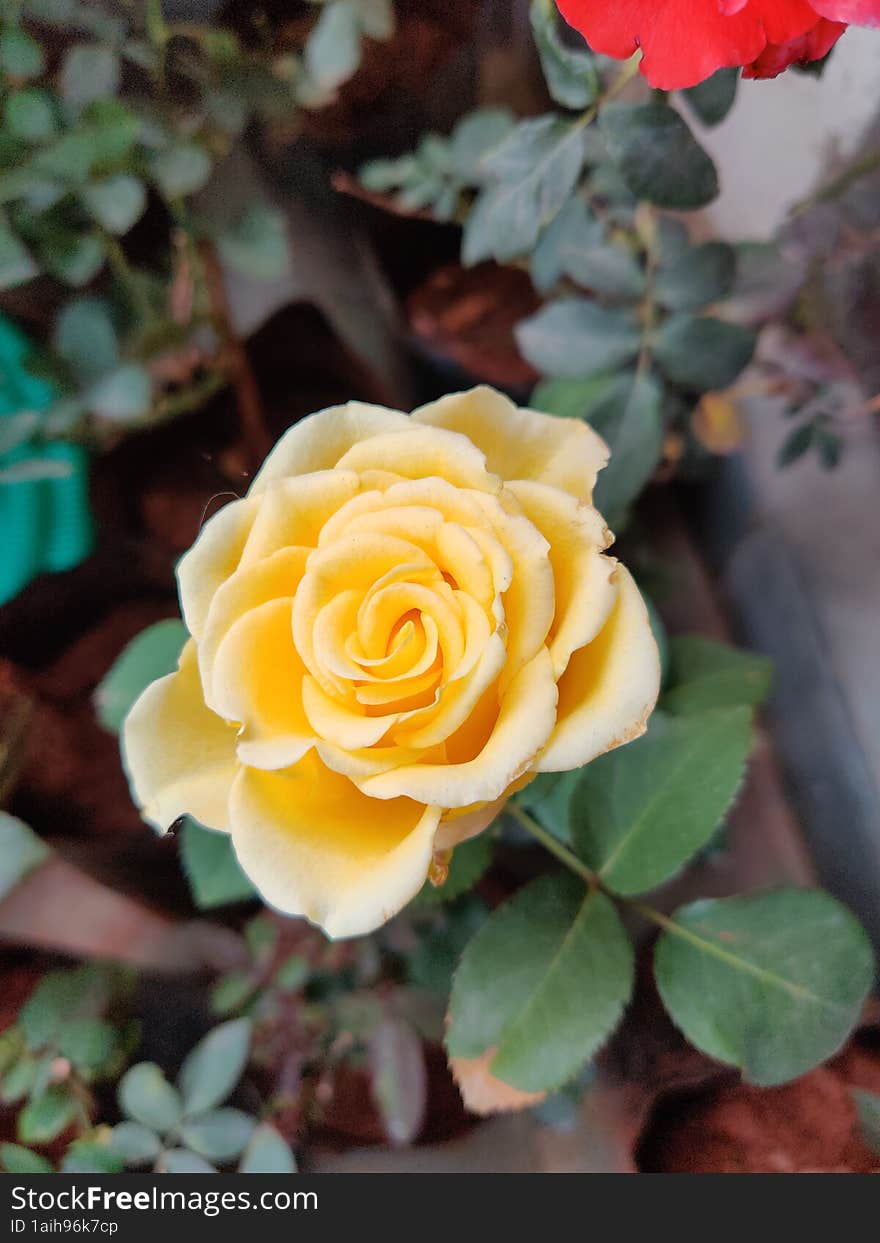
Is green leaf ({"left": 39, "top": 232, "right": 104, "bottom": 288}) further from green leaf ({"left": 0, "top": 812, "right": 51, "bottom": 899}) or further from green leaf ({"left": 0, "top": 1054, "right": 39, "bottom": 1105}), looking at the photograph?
green leaf ({"left": 0, "top": 1054, "right": 39, "bottom": 1105})

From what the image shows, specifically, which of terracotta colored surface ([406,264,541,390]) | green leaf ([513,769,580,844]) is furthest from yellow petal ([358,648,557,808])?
terracotta colored surface ([406,264,541,390])

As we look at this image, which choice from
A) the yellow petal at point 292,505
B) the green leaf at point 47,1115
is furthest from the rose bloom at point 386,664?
the green leaf at point 47,1115

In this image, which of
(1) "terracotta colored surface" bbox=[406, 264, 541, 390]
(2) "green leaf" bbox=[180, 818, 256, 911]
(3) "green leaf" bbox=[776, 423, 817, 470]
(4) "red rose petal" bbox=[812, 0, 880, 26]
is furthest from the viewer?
(1) "terracotta colored surface" bbox=[406, 264, 541, 390]

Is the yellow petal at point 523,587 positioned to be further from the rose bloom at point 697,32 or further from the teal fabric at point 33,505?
the teal fabric at point 33,505

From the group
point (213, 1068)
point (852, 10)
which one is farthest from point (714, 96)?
point (213, 1068)

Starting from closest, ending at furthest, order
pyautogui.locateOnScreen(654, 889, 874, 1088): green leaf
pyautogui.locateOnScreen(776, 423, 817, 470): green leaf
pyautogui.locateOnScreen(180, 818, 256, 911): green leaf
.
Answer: pyautogui.locateOnScreen(654, 889, 874, 1088): green leaf → pyautogui.locateOnScreen(180, 818, 256, 911): green leaf → pyautogui.locateOnScreen(776, 423, 817, 470): green leaf

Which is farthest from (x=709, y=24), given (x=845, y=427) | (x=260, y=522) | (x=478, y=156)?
(x=845, y=427)

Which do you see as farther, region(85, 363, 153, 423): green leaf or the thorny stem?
region(85, 363, 153, 423): green leaf
